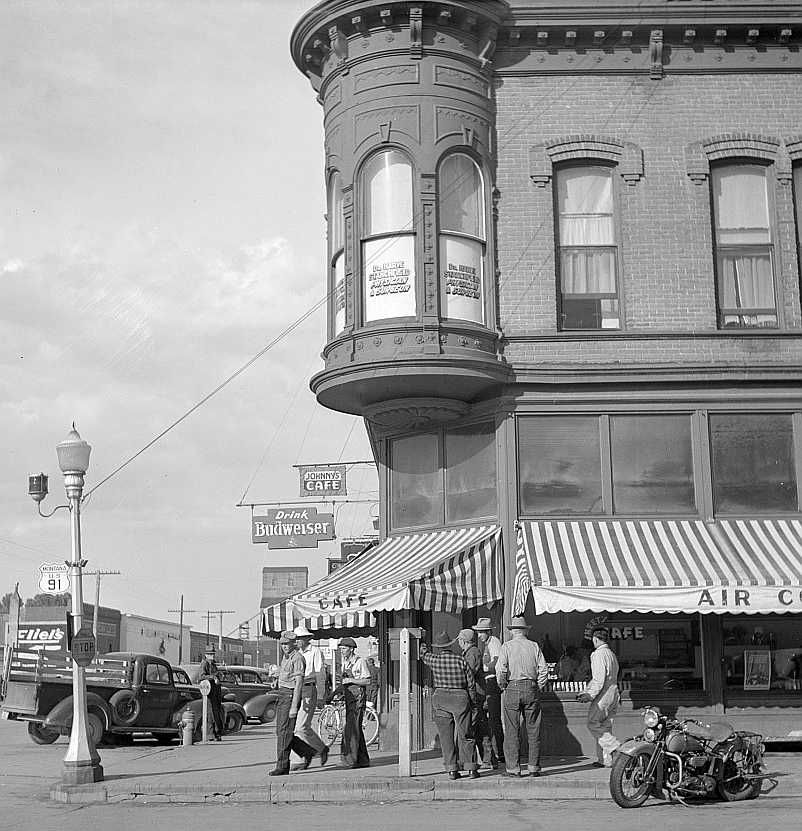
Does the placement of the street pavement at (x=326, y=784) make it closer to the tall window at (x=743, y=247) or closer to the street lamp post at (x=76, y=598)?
the street lamp post at (x=76, y=598)

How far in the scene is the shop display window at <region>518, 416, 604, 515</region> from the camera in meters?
17.5

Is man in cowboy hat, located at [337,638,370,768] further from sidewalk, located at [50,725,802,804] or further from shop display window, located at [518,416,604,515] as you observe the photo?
shop display window, located at [518,416,604,515]

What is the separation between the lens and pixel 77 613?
15.9 m

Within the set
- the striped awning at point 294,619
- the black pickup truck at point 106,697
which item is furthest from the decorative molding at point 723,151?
the black pickup truck at point 106,697

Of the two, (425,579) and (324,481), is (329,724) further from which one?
(324,481)

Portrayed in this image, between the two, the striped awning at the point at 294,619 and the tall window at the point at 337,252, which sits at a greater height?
the tall window at the point at 337,252

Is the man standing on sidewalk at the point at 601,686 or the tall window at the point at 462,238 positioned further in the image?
the tall window at the point at 462,238

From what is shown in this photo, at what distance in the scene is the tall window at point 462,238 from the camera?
17.7 metres

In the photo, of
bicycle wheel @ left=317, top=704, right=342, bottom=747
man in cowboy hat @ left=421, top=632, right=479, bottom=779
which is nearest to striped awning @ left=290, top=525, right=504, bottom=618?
man in cowboy hat @ left=421, top=632, right=479, bottom=779

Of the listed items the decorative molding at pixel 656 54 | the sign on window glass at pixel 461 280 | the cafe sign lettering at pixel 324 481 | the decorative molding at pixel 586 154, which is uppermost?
the decorative molding at pixel 656 54

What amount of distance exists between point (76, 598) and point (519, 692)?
6.08 meters

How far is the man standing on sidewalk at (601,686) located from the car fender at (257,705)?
19.2 meters

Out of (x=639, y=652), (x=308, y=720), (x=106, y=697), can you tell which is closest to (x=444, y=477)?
(x=639, y=652)

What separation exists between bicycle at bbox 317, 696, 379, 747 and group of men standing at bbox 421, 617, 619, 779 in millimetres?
5091
